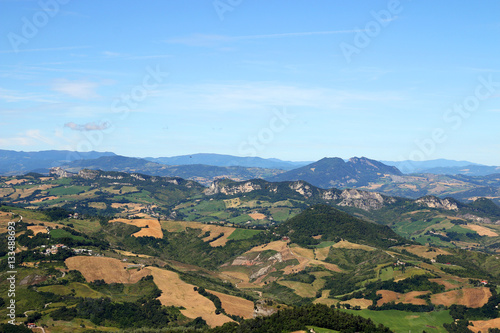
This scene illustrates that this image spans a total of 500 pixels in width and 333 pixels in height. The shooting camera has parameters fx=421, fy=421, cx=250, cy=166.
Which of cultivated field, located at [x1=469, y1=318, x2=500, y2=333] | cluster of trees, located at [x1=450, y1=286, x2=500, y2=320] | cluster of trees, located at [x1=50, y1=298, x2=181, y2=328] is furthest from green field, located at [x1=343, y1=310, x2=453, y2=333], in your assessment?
cluster of trees, located at [x1=50, y1=298, x2=181, y2=328]

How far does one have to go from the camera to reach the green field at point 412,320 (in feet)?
583

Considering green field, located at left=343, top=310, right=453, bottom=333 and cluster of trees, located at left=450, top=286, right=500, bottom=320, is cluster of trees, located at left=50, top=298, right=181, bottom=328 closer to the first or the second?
green field, located at left=343, top=310, right=453, bottom=333

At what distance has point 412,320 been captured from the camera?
18825 cm

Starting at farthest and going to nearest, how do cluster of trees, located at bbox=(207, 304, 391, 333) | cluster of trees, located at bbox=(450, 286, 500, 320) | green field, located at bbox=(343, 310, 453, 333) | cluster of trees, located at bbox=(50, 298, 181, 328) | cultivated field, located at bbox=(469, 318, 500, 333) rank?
cluster of trees, located at bbox=(450, 286, 500, 320), green field, located at bbox=(343, 310, 453, 333), cultivated field, located at bbox=(469, 318, 500, 333), cluster of trees, located at bbox=(50, 298, 181, 328), cluster of trees, located at bbox=(207, 304, 391, 333)

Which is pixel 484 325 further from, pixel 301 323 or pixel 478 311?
pixel 301 323

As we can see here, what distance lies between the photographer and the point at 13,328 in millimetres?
139625

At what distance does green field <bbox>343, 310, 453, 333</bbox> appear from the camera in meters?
178

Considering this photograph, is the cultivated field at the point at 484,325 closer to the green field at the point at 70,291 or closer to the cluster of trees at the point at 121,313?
the cluster of trees at the point at 121,313

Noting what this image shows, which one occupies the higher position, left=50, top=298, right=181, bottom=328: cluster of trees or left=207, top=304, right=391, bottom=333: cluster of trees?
left=207, top=304, right=391, bottom=333: cluster of trees

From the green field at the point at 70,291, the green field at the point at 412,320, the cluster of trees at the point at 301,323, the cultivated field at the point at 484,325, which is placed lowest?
the green field at the point at 412,320

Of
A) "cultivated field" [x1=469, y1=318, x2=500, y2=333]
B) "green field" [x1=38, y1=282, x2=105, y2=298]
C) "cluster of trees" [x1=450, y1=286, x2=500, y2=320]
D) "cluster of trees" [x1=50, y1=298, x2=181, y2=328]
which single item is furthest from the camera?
"green field" [x1=38, y1=282, x2=105, y2=298]

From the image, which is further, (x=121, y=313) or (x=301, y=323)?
(x=121, y=313)

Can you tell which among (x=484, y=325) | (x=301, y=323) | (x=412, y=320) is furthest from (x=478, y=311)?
(x=301, y=323)

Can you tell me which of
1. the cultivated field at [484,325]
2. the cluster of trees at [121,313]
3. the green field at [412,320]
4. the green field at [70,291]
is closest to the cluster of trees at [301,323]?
the green field at [412,320]
